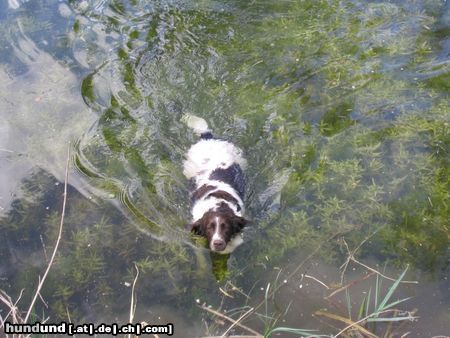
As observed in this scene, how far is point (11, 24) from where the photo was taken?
7.58 meters

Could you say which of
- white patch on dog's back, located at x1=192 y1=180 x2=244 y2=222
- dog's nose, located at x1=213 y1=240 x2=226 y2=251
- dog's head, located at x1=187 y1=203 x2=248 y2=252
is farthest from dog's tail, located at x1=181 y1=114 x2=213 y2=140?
dog's nose, located at x1=213 y1=240 x2=226 y2=251

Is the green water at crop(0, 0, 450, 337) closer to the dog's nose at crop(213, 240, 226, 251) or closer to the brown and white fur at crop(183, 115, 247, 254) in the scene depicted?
the brown and white fur at crop(183, 115, 247, 254)

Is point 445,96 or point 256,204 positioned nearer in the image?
point 256,204

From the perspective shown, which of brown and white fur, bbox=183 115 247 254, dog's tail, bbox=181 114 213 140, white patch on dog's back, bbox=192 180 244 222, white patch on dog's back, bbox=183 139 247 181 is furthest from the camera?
dog's tail, bbox=181 114 213 140

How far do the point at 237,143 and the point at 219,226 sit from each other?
1.58 metres

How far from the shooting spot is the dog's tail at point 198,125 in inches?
234

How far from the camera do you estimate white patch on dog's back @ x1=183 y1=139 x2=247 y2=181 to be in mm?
5520

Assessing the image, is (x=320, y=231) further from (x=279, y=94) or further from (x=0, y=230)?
(x=0, y=230)

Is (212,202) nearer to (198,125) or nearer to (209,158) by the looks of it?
(209,158)

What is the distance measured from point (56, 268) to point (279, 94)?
351 centimetres

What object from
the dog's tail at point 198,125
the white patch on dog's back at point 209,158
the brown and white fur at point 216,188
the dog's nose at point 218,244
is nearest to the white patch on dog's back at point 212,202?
the brown and white fur at point 216,188

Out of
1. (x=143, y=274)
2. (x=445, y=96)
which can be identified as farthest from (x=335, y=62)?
(x=143, y=274)

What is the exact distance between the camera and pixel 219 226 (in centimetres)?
472

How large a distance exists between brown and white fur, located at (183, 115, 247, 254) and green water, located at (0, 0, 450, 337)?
168 mm
